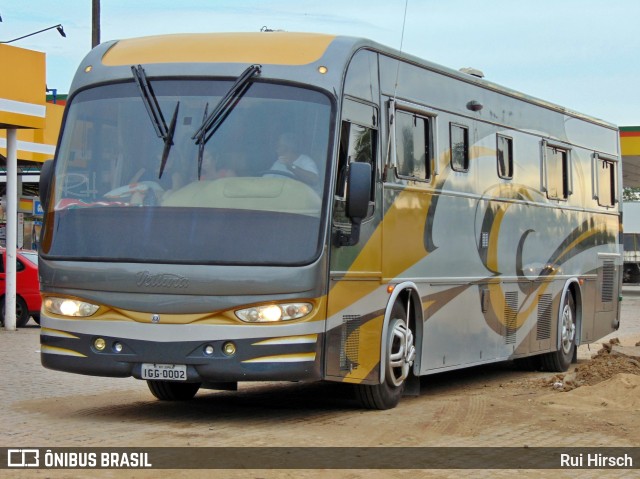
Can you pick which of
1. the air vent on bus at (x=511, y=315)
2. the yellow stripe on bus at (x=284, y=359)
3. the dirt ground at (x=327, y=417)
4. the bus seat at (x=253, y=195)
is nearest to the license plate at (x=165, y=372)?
the dirt ground at (x=327, y=417)

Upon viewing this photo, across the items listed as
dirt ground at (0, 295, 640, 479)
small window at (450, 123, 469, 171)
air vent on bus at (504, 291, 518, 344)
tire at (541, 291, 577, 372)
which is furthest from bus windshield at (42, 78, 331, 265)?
tire at (541, 291, 577, 372)

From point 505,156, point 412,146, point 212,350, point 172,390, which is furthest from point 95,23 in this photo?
point 212,350

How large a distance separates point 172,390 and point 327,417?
202 centimetres

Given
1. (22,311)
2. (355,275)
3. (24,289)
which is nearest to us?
(355,275)

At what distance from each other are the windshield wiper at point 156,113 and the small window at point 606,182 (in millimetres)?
9961

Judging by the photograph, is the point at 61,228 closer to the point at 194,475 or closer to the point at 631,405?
the point at 194,475

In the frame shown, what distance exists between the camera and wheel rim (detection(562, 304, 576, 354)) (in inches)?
703

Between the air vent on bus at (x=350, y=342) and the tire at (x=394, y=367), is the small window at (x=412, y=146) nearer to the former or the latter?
the tire at (x=394, y=367)

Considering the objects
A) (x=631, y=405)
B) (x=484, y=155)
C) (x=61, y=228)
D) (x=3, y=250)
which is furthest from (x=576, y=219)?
(x=3, y=250)

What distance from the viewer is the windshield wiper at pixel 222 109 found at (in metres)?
11.1

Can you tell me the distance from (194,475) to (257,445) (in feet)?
4.54

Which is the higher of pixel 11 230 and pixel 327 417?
pixel 11 230

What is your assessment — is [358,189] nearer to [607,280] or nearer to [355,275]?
[355,275]

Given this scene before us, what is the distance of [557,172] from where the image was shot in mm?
17781
